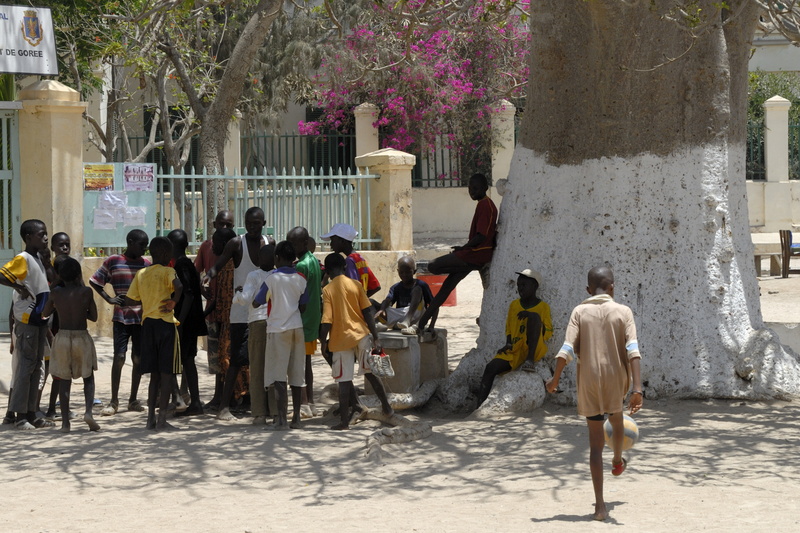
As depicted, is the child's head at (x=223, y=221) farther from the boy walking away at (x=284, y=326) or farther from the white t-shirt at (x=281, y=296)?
the white t-shirt at (x=281, y=296)

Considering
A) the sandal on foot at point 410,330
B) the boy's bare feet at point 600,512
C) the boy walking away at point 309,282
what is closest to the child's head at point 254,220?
the boy walking away at point 309,282

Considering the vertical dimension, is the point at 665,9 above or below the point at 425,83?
below

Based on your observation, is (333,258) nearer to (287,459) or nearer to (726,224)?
(287,459)

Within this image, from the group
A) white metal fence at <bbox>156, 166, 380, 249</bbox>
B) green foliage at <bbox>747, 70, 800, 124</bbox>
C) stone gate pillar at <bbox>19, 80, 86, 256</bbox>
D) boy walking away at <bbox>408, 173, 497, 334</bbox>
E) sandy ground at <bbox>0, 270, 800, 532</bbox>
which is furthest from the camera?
green foliage at <bbox>747, 70, 800, 124</bbox>

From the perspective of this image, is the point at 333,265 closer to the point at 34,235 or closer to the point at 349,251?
the point at 349,251

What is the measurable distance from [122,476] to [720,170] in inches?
193

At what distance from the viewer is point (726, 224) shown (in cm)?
829

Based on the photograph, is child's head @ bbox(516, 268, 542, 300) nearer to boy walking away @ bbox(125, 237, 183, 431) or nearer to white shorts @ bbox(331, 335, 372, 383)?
white shorts @ bbox(331, 335, 372, 383)

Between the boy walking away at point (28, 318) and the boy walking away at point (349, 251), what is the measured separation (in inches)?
78.2

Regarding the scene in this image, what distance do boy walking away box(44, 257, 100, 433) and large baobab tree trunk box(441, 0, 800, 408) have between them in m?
Result: 2.75

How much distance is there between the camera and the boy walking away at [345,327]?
289 inches

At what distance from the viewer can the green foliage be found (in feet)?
78.0

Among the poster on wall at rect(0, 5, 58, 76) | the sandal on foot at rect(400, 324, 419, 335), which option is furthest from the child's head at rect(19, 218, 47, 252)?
the poster on wall at rect(0, 5, 58, 76)

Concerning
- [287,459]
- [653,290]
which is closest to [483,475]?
[287,459]
